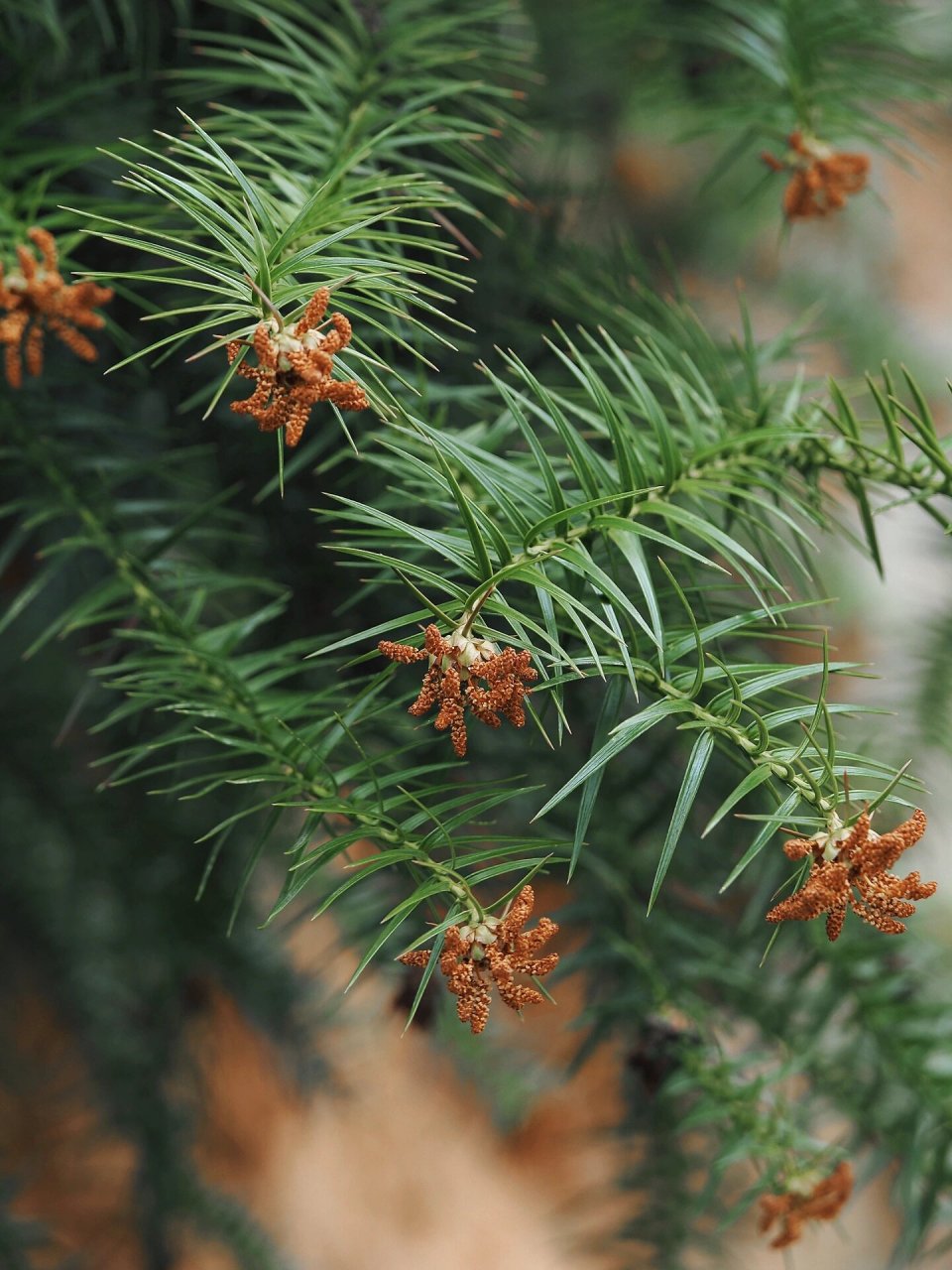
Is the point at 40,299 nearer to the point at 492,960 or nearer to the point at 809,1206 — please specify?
the point at 492,960

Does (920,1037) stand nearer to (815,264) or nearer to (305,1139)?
(305,1139)

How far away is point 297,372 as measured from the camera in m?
0.21

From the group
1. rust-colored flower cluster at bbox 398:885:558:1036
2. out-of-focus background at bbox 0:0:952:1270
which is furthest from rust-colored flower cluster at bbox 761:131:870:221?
rust-colored flower cluster at bbox 398:885:558:1036

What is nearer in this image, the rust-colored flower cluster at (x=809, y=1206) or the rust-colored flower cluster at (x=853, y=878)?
the rust-colored flower cluster at (x=853, y=878)

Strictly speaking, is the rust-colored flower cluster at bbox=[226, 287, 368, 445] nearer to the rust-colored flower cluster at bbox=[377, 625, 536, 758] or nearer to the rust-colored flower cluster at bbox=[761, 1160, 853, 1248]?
the rust-colored flower cluster at bbox=[377, 625, 536, 758]

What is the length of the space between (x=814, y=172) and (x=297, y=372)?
0.78 ft

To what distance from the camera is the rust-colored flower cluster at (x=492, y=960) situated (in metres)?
0.22

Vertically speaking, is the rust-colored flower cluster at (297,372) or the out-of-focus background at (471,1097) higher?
the rust-colored flower cluster at (297,372)

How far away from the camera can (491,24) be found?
46 centimetres

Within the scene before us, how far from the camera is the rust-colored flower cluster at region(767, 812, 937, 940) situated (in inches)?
8.4

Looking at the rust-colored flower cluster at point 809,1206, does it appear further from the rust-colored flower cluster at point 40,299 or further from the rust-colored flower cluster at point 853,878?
the rust-colored flower cluster at point 40,299

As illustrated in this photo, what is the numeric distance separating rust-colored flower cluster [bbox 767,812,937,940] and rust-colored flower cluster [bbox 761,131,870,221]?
0.24m

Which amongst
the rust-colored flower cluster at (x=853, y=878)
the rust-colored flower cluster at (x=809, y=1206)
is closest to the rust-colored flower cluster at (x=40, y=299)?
the rust-colored flower cluster at (x=853, y=878)

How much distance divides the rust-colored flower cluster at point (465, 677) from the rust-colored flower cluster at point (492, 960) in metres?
0.04
